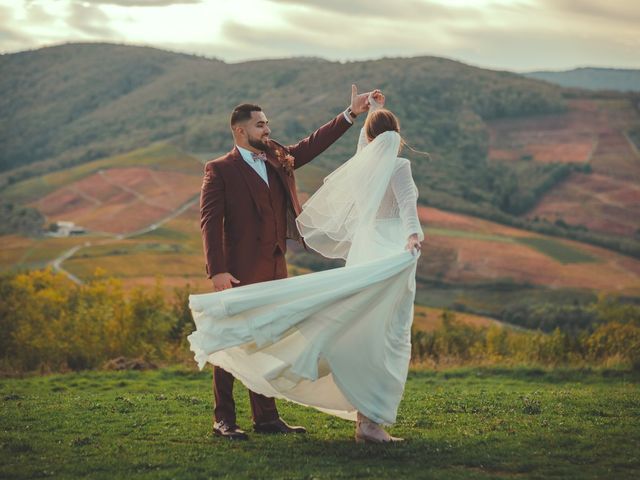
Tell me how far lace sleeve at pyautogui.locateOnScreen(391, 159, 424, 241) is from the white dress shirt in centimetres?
127

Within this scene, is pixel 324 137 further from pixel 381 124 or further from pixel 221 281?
pixel 221 281

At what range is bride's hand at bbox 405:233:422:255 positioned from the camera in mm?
7391

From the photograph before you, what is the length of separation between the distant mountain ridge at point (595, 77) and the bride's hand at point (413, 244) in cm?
18523

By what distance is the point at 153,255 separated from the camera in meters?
68.6

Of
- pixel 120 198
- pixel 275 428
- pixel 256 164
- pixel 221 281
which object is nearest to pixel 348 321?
pixel 221 281

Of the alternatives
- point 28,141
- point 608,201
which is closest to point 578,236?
point 608,201

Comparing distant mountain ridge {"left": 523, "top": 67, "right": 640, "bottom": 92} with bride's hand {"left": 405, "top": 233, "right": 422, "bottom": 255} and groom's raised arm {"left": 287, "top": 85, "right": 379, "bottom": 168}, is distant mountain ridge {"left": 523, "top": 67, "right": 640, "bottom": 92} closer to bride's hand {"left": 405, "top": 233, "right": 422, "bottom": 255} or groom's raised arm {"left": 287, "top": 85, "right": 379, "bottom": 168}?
groom's raised arm {"left": 287, "top": 85, "right": 379, "bottom": 168}

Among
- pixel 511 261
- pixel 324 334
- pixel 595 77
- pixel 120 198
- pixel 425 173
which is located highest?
pixel 595 77

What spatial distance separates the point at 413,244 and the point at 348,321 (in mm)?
941

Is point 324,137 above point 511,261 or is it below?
above

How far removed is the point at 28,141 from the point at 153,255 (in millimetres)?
92627

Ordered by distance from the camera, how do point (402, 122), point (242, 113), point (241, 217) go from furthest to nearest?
point (402, 122), point (242, 113), point (241, 217)

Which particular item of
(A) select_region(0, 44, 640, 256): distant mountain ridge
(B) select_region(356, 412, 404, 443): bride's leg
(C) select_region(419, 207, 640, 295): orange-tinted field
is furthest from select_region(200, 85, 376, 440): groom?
(A) select_region(0, 44, 640, 256): distant mountain ridge

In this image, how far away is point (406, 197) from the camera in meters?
7.67
